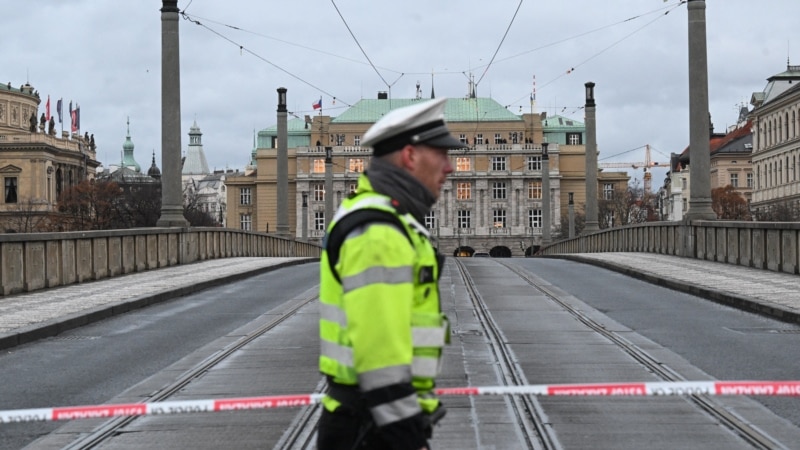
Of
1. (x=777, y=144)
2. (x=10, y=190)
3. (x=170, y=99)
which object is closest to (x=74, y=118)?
(x=10, y=190)

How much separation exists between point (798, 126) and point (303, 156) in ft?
199

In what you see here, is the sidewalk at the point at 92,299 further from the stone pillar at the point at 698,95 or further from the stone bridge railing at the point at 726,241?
the stone bridge railing at the point at 726,241

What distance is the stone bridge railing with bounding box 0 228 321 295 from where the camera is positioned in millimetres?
18188

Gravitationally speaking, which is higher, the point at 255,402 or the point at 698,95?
the point at 698,95

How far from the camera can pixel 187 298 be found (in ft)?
64.2

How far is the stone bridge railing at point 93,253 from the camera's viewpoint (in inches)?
716

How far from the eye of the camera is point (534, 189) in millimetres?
129625

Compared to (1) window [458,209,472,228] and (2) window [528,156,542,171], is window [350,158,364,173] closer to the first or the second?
(1) window [458,209,472,228]

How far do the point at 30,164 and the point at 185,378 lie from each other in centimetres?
12191

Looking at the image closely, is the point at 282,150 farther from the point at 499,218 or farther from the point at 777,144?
the point at 499,218

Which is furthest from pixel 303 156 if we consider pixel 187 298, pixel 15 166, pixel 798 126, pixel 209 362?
pixel 209 362

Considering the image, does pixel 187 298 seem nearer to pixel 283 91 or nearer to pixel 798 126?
pixel 283 91

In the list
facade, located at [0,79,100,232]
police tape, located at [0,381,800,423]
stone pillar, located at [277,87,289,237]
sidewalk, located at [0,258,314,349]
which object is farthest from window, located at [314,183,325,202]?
police tape, located at [0,381,800,423]

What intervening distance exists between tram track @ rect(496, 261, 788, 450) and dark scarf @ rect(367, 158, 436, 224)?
4232 mm
